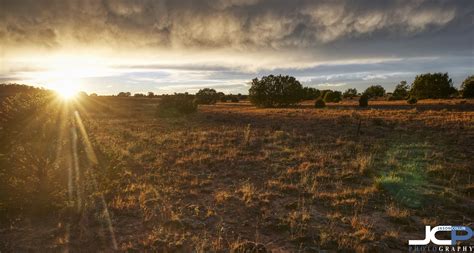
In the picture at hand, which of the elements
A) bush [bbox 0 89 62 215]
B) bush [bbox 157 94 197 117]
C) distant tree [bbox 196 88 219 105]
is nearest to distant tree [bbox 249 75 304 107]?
bush [bbox 157 94 197 117]

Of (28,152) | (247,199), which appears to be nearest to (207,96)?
(247,199)

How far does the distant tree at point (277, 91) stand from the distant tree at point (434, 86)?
107 ft

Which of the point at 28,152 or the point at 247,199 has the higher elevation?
the point at 28,152

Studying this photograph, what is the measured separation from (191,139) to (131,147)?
14.1ft

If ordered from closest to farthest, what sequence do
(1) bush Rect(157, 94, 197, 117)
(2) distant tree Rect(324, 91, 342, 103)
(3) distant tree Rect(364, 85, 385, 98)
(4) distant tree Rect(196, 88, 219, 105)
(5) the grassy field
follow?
(5) the grassy field
(1) bush Rect(157, 94, 197, 117)
(2) distant tree Rect(324, 91, 342, 103)
(4) distant tree Rect(196, 88, 219, 105)
(3) distant tree Rect(364, 85, 385, 98)

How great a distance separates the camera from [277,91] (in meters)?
59.0

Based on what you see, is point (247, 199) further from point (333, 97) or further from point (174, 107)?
point (333, 97)

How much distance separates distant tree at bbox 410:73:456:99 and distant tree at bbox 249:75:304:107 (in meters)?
32.7

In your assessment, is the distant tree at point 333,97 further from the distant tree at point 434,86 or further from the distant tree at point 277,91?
the distant tree at point 434,86

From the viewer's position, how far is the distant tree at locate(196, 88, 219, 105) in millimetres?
86006

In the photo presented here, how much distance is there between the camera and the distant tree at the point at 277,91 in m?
58.8

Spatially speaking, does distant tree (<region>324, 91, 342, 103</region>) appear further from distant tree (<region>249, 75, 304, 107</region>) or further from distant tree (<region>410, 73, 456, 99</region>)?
distant tree (<region>410, 73, 456, 99</region>)

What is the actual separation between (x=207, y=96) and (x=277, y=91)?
3684cm

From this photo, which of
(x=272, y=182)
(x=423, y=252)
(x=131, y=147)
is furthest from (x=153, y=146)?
(x=423, y=252)
